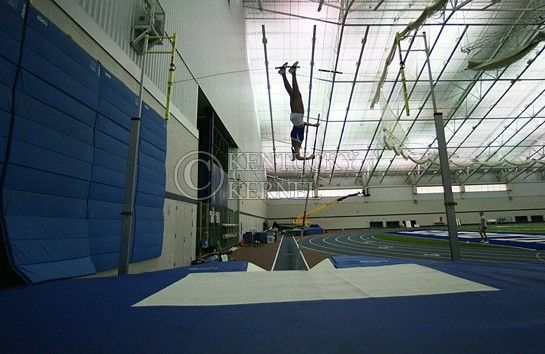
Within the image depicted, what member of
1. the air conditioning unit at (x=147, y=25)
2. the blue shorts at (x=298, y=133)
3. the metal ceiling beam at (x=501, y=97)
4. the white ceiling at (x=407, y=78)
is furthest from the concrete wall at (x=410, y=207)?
the air conditioning unit at (x=147, y=25)

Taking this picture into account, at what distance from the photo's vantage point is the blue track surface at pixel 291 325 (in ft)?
3.16

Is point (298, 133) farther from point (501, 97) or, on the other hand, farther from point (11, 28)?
point (501, 97)

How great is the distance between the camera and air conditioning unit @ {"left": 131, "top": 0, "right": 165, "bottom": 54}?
4684 mm

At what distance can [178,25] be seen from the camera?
6703 millimetres

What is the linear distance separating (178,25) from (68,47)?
411 cm

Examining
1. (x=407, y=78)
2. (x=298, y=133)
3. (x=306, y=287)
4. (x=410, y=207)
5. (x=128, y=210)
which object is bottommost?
(x=306, y=287)

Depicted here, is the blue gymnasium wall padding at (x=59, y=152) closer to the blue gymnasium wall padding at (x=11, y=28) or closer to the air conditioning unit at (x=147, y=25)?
the blue gymnasium wall padding at (x=11, y=28)

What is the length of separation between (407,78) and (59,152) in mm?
20317

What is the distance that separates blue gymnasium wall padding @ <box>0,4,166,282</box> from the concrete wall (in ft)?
89.0

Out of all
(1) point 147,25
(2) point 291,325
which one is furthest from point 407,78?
(2) point 291,325

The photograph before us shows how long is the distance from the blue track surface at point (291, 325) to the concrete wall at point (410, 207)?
2937 centimetres

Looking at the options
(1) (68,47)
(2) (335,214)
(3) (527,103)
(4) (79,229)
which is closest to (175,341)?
(4) (79,229)

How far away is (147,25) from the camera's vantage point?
4715 millimetres

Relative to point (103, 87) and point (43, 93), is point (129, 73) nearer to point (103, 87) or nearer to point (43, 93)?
point (103, 87)
